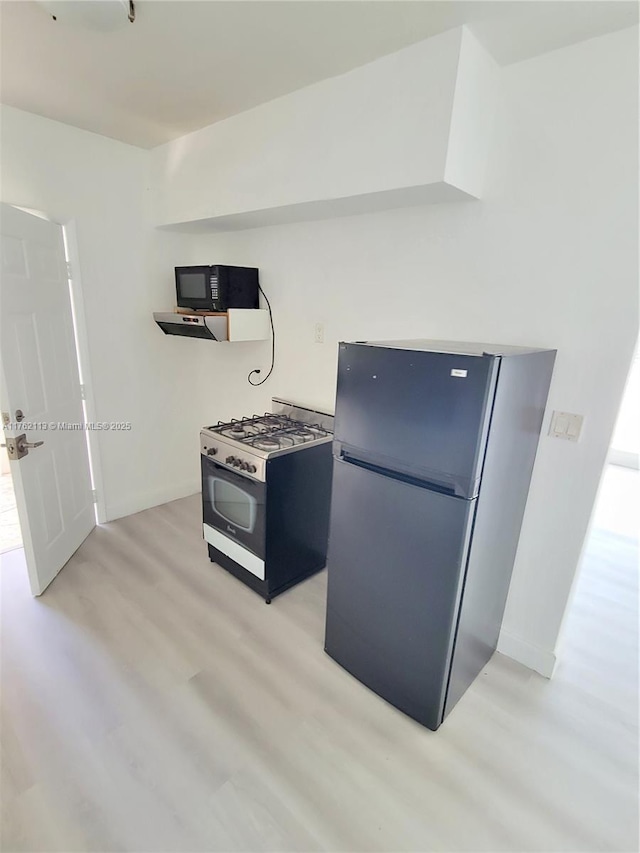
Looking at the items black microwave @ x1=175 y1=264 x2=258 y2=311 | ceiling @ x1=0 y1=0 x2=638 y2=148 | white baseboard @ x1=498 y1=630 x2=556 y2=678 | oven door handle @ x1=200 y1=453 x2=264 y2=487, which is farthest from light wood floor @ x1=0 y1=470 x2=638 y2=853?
ceiling @ x1=0 y1=0 x2=638 y2=148

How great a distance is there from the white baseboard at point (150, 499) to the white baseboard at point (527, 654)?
2.64m

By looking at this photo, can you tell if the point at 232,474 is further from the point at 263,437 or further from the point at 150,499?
the point at 150,499

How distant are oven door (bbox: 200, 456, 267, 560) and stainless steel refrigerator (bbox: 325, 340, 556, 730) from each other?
1.68ft

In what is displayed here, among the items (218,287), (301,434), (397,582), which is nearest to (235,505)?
(301,434)

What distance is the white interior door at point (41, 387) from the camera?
2070mm

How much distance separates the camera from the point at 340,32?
1479 millimetres

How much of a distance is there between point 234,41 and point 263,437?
170cm

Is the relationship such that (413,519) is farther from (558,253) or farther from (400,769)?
(558,253)

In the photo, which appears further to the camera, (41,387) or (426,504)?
(41,387)

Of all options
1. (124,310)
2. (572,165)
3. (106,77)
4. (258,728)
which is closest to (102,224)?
(124,310)

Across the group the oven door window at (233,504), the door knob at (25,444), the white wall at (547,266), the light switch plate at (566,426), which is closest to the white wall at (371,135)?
the white wall at (547,266)

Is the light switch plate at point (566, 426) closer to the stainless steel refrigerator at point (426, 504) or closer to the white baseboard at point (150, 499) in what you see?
the stainless steel refrigerator at point (426, 504)

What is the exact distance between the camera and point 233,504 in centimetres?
235

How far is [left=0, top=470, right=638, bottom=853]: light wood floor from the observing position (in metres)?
1.35
